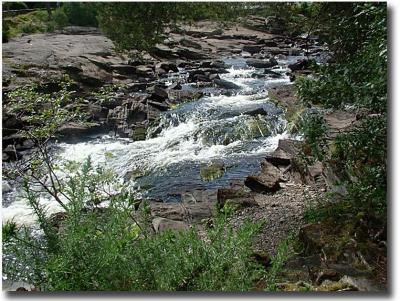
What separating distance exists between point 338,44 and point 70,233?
2473 mm

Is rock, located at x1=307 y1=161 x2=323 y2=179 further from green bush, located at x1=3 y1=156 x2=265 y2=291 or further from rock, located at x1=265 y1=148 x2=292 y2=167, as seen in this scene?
green bush, located at x1=3 y1=156 x2=265 y2=291

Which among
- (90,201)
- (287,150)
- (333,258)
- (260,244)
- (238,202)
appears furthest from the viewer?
(287,150)

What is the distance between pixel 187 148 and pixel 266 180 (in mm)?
2126

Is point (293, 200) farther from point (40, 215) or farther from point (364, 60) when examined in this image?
point (40, 215)

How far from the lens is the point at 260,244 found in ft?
11.8

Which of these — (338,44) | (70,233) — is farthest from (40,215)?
(338,44)

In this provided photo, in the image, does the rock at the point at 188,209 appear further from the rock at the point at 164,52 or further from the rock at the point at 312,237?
the rock at the point at 164,52

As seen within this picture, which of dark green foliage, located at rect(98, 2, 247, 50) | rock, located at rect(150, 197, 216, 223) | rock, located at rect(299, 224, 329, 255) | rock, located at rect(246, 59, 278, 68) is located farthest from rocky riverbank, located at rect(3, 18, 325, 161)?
rock, located at rect(299, 224, 329, 255)

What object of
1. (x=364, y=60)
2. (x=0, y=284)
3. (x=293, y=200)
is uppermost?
(x=364, y=60)

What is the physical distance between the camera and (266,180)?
18.8ft

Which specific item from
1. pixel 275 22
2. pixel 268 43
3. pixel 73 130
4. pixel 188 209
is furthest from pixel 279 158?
pixel 268 43

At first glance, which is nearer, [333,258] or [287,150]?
[333,258]

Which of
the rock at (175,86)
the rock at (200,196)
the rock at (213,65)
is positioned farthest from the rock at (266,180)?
the rock at (213,65)

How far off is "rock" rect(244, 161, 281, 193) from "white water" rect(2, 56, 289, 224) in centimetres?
37
